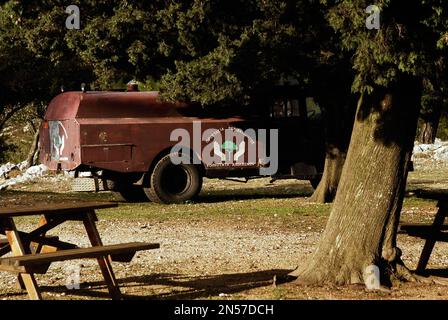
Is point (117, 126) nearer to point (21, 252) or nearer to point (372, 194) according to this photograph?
point (372, 194)

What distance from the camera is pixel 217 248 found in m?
13.7

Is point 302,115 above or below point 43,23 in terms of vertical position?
below

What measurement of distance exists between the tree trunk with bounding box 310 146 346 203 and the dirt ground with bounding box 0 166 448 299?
503 millimetres

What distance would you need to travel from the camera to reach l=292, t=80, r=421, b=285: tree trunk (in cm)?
1002

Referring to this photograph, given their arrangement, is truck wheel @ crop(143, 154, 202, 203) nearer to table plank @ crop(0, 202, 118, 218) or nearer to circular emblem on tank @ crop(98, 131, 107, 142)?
circular emblem on tank @ crop(98, 131, 107, 142)

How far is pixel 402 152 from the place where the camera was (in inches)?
400

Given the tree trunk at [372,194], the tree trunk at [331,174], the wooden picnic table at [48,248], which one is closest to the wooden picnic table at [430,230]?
the tree trunk at [372,194]

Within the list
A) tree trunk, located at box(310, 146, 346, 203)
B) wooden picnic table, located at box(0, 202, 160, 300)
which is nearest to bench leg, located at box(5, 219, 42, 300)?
wooden picnic table, located at box(0, 202, 160, 300)

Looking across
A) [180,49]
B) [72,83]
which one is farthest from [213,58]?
[72,83]

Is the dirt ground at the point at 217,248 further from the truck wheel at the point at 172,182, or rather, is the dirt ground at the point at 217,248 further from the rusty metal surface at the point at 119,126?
the rusty metal surface at the point at 119,126

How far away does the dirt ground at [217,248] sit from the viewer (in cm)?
986

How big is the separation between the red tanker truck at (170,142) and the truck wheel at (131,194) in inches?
1.9

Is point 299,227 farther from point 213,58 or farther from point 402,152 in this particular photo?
point 402,152

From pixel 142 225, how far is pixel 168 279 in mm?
6639
